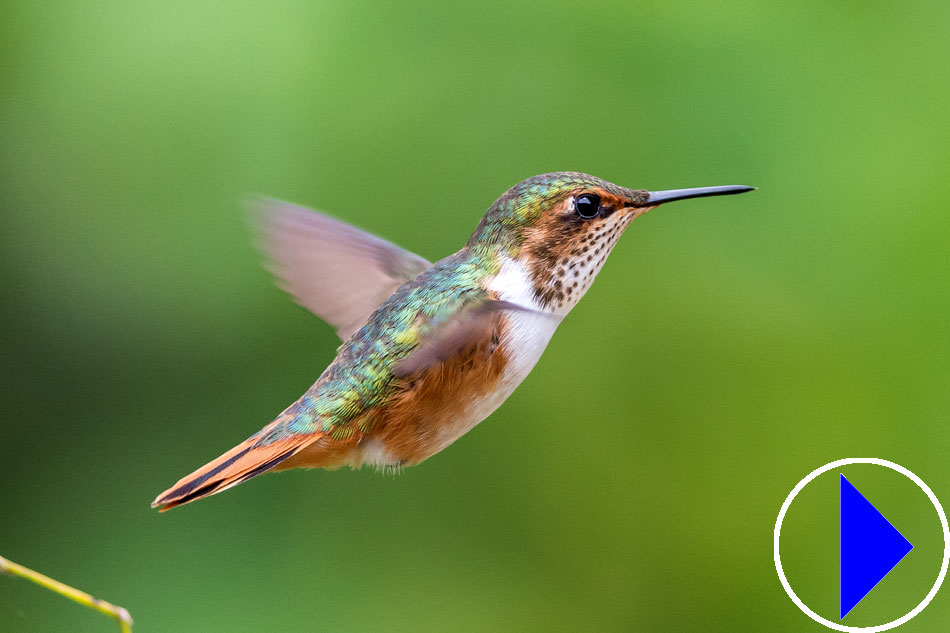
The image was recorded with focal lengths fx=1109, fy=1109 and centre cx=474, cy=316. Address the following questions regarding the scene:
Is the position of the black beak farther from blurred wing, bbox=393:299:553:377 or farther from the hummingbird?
blurred wing, bbox=393:299:553:377

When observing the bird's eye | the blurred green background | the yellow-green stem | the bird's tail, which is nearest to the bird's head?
the bird's eye

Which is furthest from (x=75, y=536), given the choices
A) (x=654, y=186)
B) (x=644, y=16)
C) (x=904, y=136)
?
(x=904, y=136)

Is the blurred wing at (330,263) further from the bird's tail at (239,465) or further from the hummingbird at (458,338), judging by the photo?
the bird's tail at (239,465)

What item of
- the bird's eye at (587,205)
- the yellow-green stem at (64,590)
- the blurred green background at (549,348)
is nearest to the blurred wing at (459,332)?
the bird's eye at (587,205)

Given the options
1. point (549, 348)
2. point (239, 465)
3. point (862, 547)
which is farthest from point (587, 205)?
point (862, 547)

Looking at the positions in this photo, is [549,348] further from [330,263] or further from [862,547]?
[330,263]
